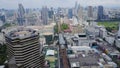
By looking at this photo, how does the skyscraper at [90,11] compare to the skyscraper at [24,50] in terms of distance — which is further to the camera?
the skyscraper at [90,11]

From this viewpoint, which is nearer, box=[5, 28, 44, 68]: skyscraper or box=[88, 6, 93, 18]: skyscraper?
box=[5, 28, 44, 68]: skyscraper

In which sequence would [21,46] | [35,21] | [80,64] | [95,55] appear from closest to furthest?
[21,46] → [80,64] → [95,55] → [35,21]

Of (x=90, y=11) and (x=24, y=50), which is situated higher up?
(x=90, y=11)

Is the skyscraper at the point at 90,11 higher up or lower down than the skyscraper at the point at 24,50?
higher up

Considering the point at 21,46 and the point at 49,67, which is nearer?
the point at 21,46

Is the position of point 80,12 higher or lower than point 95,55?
higher

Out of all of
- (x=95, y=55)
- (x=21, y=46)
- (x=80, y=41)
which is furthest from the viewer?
(x=80, y=41)

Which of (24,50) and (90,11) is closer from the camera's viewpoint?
(24,50)

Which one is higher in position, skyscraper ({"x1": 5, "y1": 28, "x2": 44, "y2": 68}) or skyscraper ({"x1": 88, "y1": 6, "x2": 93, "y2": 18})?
skyscraper ({"x1": 88, "y1": 6, "x2": 93, "y2": 18})

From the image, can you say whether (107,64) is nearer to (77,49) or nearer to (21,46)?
(77,49)

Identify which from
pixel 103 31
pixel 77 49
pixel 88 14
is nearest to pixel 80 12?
pixel 88 14
